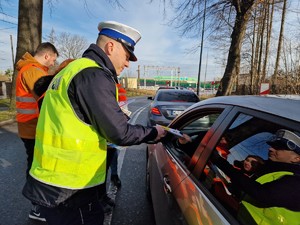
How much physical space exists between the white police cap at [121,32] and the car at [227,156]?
728 millimetres

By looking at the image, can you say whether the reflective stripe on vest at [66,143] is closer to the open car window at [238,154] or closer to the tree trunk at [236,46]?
the open car window at [238,154]

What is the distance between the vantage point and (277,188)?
1.22 meters

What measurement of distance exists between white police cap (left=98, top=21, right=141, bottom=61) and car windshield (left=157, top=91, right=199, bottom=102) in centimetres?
621

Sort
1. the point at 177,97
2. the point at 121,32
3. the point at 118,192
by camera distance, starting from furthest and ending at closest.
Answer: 1. the point at 177,97
2. the point at 118,192
3. the point at 121,32

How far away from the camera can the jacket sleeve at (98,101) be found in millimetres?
1396

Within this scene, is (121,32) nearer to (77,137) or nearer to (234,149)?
(77,137)

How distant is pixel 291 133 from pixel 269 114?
140 millimetres

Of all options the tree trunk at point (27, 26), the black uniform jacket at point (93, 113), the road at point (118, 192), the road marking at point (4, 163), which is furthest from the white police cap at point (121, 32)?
the tree trunk at point (27, 26)

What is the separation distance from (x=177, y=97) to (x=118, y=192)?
4763mm

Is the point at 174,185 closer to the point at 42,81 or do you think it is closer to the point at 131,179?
the point at 42,81

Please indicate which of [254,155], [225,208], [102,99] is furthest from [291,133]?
[102,99]

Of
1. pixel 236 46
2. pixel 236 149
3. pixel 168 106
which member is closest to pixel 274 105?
pixel 236 149

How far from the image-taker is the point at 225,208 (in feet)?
4.24

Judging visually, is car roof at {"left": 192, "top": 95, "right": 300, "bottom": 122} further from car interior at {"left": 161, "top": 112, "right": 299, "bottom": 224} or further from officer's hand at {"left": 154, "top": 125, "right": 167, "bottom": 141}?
officer's hand at {"left": 154, "top": 125, "right": 167, "bottom": 141}
